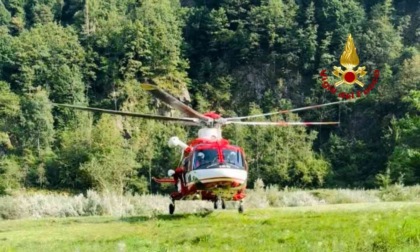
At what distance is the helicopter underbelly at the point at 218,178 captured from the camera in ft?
52.4

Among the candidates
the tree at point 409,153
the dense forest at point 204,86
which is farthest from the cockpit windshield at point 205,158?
the dense forest at point 204,86

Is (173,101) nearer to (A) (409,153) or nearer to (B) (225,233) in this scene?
(B) (225,233)

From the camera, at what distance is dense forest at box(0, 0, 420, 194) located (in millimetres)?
63875

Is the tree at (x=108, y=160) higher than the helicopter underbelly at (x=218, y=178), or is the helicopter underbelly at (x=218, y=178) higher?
the tree at (x=108, y=160)

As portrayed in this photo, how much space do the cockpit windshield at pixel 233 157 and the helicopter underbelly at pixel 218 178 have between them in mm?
203

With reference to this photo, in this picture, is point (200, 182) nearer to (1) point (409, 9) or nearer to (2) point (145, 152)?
(2) point (145, 152)

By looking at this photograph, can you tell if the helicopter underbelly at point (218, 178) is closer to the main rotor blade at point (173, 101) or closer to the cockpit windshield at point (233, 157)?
the cockpit windshield at point (233, 157)

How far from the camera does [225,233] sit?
11625 mm

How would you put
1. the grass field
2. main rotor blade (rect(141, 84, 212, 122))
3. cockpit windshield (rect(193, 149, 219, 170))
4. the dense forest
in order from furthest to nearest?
the dense forest
main rotor blade (rect(141, 84, 212, 122))
cockpit windshield (rect(193, 149, 219, 170))
the grass field

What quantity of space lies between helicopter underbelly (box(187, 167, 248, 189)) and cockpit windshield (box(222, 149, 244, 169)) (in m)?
0.20

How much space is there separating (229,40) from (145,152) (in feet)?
78.6

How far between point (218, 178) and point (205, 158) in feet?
2.23

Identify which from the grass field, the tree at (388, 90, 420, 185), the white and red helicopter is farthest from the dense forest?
the grass field

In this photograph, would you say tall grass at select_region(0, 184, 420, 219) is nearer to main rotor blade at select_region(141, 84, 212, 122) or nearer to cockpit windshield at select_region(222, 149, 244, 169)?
main rotor blade at select_region(141, 84, 212, 122)
